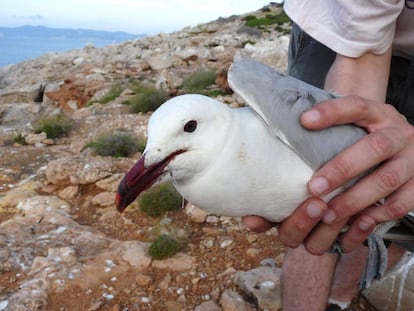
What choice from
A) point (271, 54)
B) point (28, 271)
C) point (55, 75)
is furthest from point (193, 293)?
point (55, 75)

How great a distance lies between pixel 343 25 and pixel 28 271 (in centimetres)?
228

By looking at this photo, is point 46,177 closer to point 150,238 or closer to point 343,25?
point 150,238

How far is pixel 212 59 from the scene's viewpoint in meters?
9.91

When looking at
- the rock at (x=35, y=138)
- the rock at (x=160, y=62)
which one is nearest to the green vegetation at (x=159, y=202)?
the rock at (x=35, y=138)

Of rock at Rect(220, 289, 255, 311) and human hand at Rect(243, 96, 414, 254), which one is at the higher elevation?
human hand at Rect(243, 96, 414, 254)

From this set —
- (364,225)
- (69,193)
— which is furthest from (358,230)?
(69,193)

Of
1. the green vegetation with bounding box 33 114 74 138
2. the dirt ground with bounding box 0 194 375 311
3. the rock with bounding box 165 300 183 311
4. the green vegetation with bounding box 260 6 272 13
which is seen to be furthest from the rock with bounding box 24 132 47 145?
the green vegetation with bounding box 260 6 272 13

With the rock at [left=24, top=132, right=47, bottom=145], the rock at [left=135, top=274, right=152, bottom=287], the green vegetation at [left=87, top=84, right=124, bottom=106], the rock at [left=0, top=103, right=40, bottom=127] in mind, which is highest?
the rock at [left=135, top=274, right=152, bottom=287]

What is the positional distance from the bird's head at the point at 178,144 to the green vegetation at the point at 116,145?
3.23 meters

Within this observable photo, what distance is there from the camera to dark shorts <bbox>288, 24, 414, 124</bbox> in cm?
230

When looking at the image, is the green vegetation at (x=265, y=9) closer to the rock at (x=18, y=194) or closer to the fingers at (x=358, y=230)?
the rock at (x=18, y=194)

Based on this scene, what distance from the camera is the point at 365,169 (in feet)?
5.46

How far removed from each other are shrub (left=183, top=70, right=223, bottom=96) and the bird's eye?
17.5 ft

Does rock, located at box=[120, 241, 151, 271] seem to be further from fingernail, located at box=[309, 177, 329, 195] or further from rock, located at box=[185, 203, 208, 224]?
fingernail, located at box=[309, 177, 329, 195]
